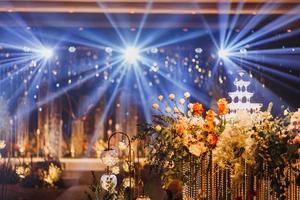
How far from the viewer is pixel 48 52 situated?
11.8 metres

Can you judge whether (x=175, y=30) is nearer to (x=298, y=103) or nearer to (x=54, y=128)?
(x=298, y=103)

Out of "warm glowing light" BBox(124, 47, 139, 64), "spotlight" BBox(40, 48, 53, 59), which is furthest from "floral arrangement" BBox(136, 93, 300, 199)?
"spotlight" BBox(40, 48, 53, 59)

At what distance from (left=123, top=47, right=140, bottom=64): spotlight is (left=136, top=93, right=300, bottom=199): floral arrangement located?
623cm

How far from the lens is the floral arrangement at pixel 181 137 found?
496 centimetres

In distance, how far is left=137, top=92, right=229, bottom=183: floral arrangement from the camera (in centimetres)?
496

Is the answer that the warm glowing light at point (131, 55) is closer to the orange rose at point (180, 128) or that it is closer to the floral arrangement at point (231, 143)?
the floral arrangement at point (231, 143)

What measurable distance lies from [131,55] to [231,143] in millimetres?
7507

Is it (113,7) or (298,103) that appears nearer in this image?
(113,7)

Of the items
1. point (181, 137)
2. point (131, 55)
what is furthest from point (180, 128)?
point (131, 55)

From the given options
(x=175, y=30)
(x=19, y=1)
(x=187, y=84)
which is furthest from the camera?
(x=187, y=84)

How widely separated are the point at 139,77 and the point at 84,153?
2.08 meters

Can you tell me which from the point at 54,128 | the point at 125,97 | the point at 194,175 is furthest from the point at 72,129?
the point at 194,175

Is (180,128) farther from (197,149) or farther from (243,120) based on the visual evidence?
(243,120)

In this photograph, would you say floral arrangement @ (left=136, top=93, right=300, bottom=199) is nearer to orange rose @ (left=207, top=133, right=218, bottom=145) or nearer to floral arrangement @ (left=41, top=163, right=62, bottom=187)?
orange rose @ (left=207, top=133, right=218, bottom=145)
